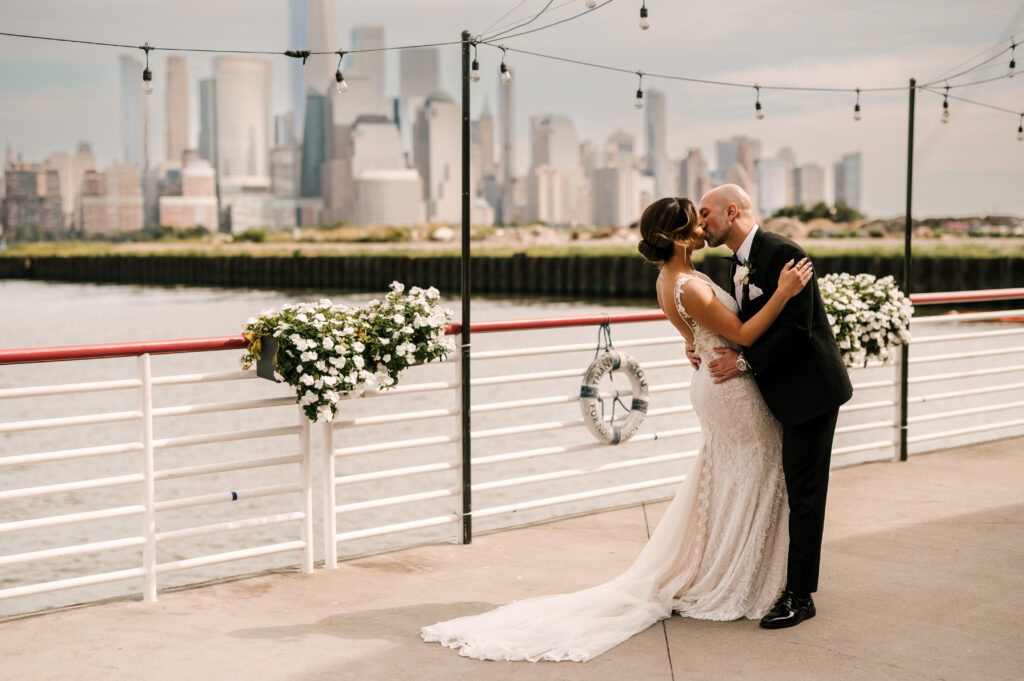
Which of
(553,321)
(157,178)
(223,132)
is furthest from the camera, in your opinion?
(223,132)

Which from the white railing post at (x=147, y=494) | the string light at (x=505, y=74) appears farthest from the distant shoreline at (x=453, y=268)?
the white railing post at (x=147, y=494)

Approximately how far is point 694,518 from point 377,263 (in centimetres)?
6934

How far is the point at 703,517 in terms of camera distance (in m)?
4.18

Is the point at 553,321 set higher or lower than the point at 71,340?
higher

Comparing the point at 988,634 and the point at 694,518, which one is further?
the point at 694,518

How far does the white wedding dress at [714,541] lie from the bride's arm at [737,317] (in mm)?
70

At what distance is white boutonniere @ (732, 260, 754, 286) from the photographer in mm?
3973

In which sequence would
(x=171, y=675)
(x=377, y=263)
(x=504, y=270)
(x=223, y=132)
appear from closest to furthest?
(x=171, y=675) < (x=504, y=270) < (x=377, y=263) < (x=223, y=132)

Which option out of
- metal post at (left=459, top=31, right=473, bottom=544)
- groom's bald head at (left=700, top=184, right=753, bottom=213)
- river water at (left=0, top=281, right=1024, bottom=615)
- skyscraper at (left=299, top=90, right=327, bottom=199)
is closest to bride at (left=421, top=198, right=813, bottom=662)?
groom's bald head at (left=700, top=184, right=753, bottom=213)

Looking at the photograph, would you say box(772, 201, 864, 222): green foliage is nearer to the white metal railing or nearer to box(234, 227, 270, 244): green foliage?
box(234, 227, 270, 244): green foliage

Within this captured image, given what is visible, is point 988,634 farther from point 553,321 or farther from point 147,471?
point 147,471

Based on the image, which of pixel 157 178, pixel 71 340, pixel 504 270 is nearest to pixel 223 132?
pixel 157 178

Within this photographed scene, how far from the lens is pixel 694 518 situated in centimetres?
421

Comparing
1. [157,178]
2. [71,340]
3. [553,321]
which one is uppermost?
[157,178]
